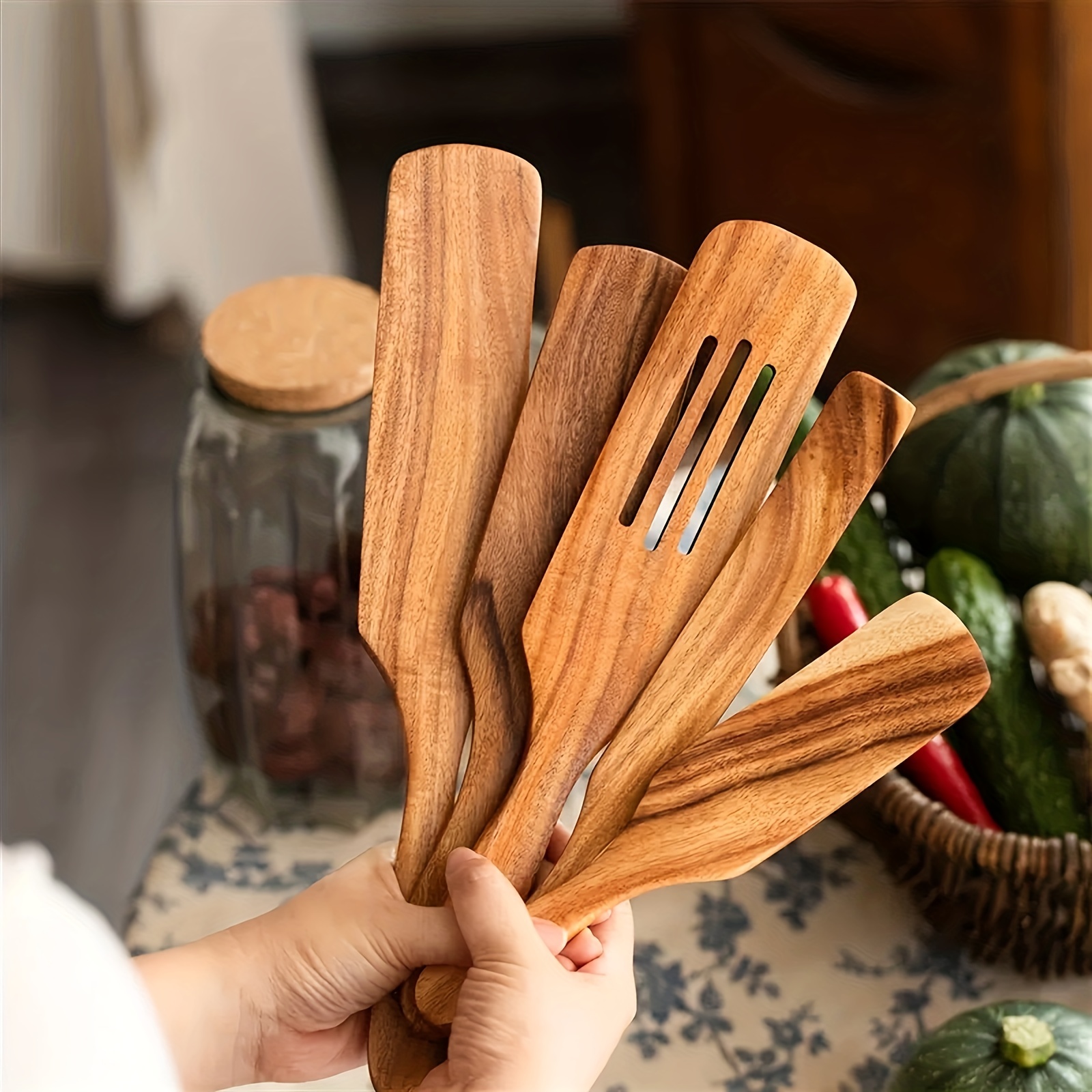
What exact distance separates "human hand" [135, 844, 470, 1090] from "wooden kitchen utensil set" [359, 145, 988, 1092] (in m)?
0.02

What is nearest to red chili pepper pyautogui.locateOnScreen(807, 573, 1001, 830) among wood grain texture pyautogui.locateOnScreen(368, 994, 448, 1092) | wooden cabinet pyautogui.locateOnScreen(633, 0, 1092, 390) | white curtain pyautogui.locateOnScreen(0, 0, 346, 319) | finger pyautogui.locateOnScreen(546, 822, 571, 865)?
finger pyautogui.locateOnScreen(546, 822, 571, 865)

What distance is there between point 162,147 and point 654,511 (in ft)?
5.31

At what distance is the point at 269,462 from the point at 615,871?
1.29 feet

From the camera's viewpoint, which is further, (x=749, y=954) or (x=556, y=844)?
(x=749, y=954)

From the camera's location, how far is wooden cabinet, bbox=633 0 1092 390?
153 cm

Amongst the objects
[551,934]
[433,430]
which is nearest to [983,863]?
[551,934]

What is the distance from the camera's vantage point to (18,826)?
1529mm

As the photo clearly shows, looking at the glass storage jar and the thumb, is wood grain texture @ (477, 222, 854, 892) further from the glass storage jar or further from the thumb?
the glass storage jar

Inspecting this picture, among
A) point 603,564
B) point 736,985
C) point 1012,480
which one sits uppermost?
point 603,564

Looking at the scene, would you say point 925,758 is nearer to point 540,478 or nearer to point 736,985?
point 736,985

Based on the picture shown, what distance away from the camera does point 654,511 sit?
0.56 metres

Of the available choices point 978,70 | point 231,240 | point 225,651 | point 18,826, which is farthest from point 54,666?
point 978,70

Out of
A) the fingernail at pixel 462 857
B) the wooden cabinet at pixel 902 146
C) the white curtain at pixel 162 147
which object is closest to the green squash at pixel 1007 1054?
the fingernail at pixel 462 857

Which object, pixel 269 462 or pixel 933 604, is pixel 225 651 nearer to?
pixel 269 462
